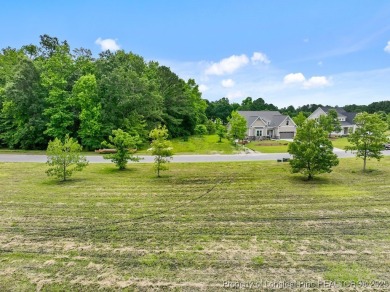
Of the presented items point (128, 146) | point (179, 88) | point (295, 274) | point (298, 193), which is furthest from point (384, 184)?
point (179, 88)

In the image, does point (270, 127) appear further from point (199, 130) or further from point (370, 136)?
point (370, 136)

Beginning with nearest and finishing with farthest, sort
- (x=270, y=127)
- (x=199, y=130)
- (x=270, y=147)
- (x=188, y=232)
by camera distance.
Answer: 1. (x=188, y=232)
2. (x=270, y=147)
3. (x=270, y=127)
4. (x=199, y=130)

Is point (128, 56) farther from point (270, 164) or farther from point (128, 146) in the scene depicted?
point (270, 164)

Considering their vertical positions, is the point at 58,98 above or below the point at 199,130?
above

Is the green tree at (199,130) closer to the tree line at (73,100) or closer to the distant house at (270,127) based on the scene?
the distant house at (270,127)

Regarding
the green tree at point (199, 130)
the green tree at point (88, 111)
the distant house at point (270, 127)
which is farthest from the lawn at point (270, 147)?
the green tree at point (88, 111)

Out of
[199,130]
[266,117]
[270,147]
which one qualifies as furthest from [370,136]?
[199,130]

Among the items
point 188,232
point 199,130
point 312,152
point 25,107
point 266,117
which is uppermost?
point 266,117

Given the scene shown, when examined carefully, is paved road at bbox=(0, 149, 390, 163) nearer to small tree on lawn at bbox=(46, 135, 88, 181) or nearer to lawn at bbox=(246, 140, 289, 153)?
lawn at bbox=(246, 140, 289, 153)
